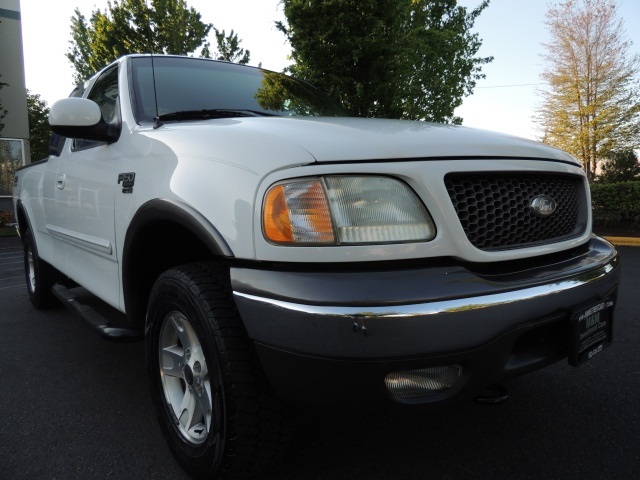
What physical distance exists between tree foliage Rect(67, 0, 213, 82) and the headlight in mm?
16595

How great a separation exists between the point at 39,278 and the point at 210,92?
98.3 inches

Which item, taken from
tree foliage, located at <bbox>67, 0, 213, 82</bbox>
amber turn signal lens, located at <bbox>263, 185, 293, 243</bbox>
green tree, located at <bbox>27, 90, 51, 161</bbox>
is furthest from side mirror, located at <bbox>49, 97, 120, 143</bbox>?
green tree, located at <bbox>27, 90, 51, 161</bbox>

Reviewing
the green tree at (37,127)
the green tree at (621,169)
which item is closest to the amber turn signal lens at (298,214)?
the green tree at (621,169)

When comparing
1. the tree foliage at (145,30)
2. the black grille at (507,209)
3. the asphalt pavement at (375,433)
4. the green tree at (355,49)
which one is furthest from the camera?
the tree foliage at (145,30)

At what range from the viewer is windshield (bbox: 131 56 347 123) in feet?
7.43

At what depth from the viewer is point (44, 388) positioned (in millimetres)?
2516

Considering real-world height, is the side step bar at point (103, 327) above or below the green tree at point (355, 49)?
below

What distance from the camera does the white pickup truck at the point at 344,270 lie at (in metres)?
1.25

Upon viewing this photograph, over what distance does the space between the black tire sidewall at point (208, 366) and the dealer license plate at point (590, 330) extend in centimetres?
110

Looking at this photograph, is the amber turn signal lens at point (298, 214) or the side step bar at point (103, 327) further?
the side step bar at point (103, 327)

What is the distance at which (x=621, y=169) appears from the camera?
21.9 m

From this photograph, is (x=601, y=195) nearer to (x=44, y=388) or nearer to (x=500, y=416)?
(x=500, y=416)

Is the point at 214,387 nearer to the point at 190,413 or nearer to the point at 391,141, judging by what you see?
the point at 190,413

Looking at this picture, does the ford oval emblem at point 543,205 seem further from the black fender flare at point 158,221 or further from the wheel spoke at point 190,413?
the wheel spoke at point 190,413
